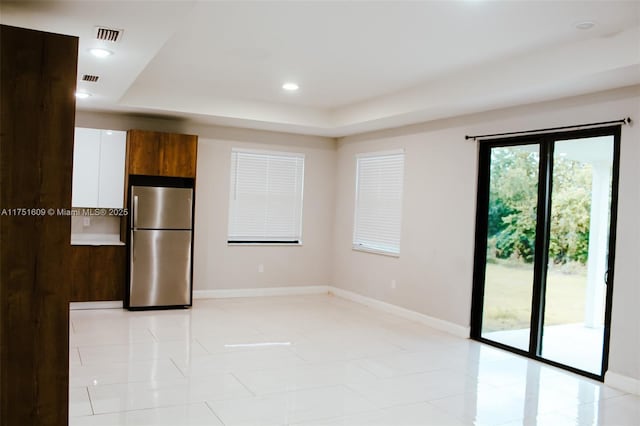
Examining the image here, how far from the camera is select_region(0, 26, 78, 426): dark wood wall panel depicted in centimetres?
276

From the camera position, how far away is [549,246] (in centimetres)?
486

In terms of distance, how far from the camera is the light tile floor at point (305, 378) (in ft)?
11.3

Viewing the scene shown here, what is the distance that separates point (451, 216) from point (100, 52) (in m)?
3.83

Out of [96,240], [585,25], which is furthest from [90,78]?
[585,25]

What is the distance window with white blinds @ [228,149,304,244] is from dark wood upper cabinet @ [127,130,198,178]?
89 cm

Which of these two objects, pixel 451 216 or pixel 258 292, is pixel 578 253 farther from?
pixel 258 292

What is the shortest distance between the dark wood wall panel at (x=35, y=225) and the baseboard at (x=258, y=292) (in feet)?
14.0

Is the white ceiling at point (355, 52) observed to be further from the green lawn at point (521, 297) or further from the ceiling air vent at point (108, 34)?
the green lawn at point (521, 297)

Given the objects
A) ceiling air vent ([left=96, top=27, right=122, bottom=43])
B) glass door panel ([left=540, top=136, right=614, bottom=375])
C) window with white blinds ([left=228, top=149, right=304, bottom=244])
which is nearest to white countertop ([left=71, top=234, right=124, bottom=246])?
window with white blinds ([left=228, top=149, right=304, bottom=244])

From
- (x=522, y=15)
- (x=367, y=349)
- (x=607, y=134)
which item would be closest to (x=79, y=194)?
(x=367, y=349)

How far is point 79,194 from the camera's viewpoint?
623cm

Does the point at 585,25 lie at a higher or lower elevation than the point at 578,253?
higher

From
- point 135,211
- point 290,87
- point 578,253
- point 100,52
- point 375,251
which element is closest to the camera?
point 100,52

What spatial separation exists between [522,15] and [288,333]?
364 centimetres
